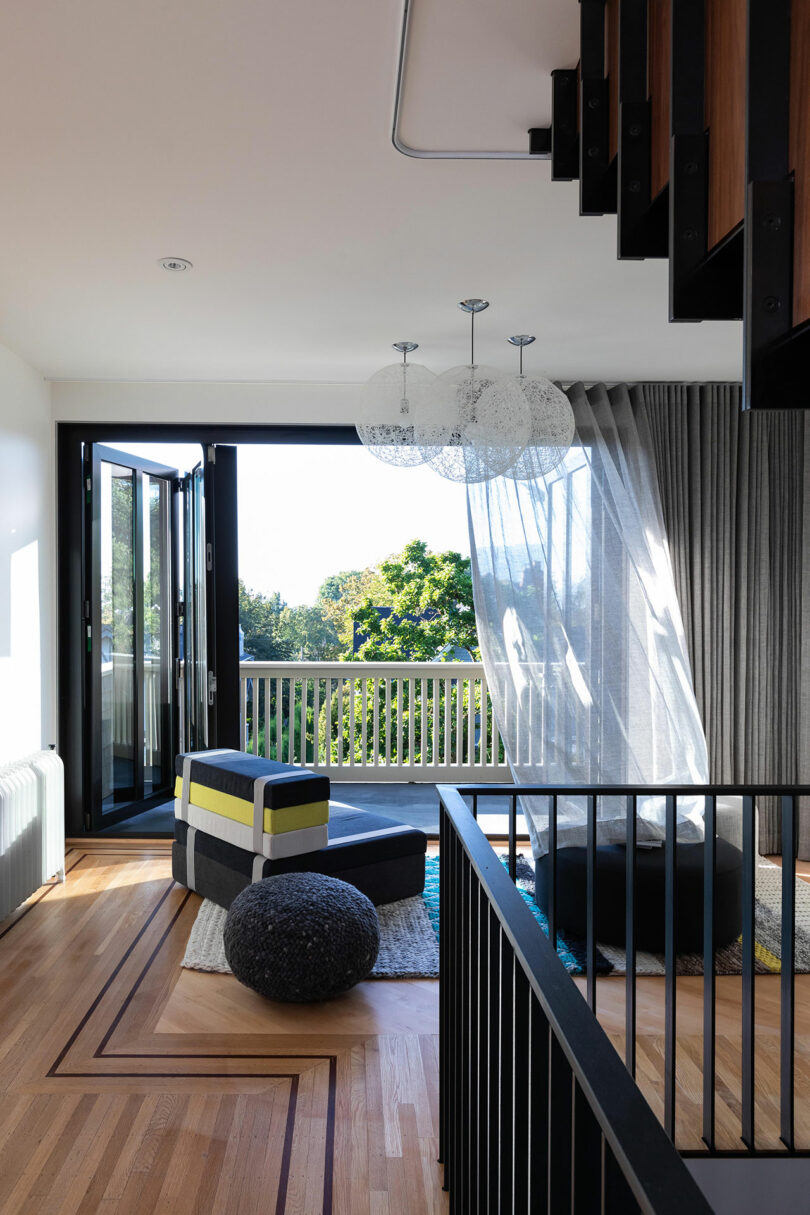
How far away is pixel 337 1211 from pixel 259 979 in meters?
0.97

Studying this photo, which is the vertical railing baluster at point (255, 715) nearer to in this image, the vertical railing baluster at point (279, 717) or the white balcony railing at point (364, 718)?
the white balcony railing at point (364, 718)

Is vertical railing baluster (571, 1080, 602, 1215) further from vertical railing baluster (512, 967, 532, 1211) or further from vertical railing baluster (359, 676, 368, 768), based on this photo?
vertical railing baluster (359, 676, 368, 768)

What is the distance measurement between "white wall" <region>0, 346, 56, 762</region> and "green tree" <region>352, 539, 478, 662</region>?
3.13 meters

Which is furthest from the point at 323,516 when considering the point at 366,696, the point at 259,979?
the point at 259,979

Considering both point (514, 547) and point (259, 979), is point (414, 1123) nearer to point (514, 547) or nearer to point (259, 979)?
point (259, 979)

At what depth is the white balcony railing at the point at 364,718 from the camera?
6531 millimetres

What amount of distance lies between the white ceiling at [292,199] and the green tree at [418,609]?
10.5 feet

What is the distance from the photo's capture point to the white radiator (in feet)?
11.5

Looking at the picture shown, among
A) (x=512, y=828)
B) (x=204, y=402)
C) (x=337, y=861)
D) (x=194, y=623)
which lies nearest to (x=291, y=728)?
(x=194, y=623)

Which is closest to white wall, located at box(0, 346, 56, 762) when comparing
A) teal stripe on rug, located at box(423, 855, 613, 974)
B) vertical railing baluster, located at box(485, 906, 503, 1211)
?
teal stripe on rug, located at box(423, 855, 613, 974)

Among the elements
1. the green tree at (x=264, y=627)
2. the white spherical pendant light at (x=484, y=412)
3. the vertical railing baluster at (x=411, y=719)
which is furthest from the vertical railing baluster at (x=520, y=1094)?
the green tree at (x=264, y=627)

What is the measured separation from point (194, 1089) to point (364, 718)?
4.22 m

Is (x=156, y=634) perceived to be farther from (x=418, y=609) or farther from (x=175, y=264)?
(x=418, y=609)

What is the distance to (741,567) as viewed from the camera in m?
4.77
